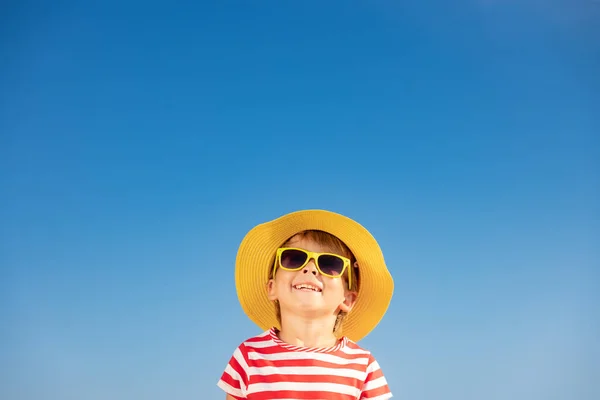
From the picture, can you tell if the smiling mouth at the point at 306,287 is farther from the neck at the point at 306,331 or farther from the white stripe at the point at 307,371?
the white stripe at the point at 307,371

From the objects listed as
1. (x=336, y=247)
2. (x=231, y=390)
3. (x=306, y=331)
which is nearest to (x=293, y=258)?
(x=336, y=247)

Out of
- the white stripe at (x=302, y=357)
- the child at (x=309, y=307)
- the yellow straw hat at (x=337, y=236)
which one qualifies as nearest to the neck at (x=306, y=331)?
the child at (x=309, y=307)

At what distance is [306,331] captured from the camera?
400cm

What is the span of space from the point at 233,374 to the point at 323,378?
0.68 metres

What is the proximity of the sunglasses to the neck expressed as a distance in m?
0.35

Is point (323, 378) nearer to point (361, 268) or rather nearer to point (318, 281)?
point (318, 281)

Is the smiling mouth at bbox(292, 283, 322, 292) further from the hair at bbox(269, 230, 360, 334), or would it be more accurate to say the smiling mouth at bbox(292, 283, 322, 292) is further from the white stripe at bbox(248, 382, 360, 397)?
the white stripe at bbox(248, 382, 360, 397)

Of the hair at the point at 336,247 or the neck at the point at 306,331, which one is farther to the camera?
the hair at the point at 336,247

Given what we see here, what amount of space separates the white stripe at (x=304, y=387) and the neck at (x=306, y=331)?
0.31 metres

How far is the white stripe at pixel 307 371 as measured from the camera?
3812mm

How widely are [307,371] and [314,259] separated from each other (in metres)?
0.77

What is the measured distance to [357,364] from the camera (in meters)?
3.98

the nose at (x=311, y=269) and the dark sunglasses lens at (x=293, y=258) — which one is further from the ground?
the dark sunglasses lens at (x=293, y=258)

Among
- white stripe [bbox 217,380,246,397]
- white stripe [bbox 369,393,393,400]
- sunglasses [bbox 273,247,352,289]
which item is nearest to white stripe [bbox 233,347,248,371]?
white stripe [bbox 217,380,246,397]
